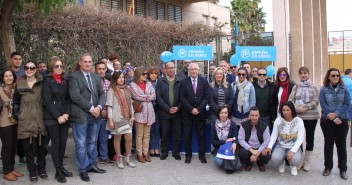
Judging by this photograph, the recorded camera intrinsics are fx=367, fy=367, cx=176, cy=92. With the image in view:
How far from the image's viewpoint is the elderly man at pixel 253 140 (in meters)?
6.62

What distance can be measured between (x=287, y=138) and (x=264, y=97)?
0.97m

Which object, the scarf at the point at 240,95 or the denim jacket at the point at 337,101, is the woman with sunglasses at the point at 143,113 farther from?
the denim jacket at the point at 337,101

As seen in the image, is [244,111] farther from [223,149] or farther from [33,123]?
A: [33,123]

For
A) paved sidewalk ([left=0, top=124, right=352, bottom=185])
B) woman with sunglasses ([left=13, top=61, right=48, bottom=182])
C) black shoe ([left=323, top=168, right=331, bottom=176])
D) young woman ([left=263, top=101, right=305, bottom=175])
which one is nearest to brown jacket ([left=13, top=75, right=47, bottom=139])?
woman with sunglasses ([left=13, top=61, right=48, bottom=182])

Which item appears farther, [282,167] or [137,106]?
[137,106]

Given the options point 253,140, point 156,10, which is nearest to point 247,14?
point 156,10

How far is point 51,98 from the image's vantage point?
587 centimetres

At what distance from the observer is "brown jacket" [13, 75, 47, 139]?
582 cm

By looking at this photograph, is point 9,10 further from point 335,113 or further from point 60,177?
point 335,113

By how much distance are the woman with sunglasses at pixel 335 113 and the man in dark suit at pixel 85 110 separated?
3.85m

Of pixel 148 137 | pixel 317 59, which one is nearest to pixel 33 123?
pixel 148 137

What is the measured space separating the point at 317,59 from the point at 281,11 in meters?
7.39

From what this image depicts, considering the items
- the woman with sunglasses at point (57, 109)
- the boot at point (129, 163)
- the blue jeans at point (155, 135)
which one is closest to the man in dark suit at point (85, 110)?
the woman with sunglasses at point (57, 109)

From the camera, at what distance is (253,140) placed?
22.2 feet
